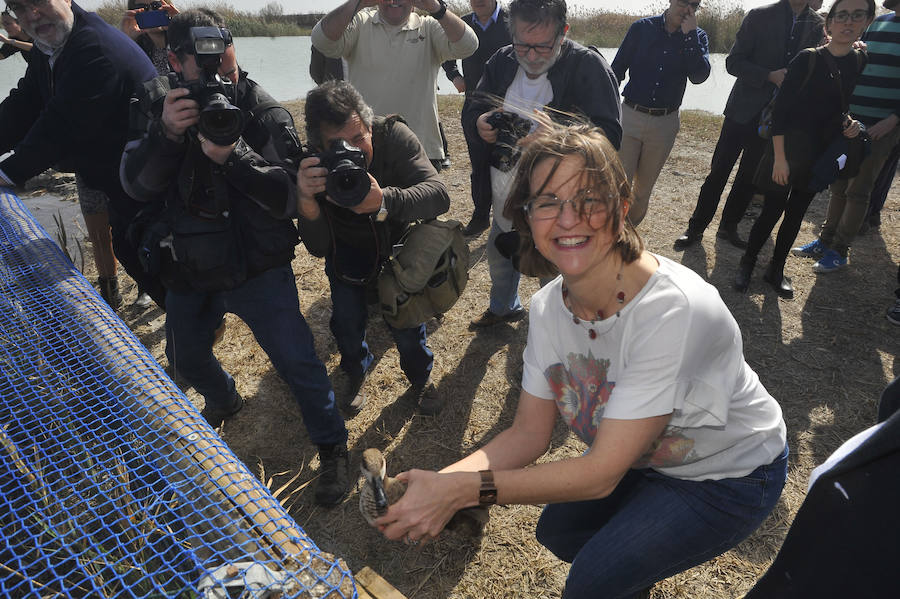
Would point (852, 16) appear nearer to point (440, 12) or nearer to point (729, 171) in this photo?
point (729, 171)

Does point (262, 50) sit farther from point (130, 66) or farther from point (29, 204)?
point (130, 66)

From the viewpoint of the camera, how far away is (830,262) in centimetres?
423

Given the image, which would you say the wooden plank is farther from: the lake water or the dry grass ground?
the lake water

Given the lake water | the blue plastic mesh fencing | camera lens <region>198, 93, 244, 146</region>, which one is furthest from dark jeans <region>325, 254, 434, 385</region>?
the lake water

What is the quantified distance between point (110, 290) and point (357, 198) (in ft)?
8.75

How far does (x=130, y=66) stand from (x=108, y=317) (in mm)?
1377

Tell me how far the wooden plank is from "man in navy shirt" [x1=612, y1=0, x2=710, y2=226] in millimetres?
3146

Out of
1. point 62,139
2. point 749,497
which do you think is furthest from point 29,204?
point 749,497

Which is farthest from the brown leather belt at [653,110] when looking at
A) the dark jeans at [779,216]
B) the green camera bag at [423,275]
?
the green camera bag at [423,275]

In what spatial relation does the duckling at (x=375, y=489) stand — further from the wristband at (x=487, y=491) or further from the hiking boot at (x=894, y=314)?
the hiking boot at (x=894, y=314)

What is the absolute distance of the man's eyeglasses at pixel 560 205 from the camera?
1.33 metres

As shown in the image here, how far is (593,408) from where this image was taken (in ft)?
5.06

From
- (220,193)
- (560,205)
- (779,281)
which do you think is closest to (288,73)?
(779,281)

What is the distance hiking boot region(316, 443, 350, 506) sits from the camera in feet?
8.02
